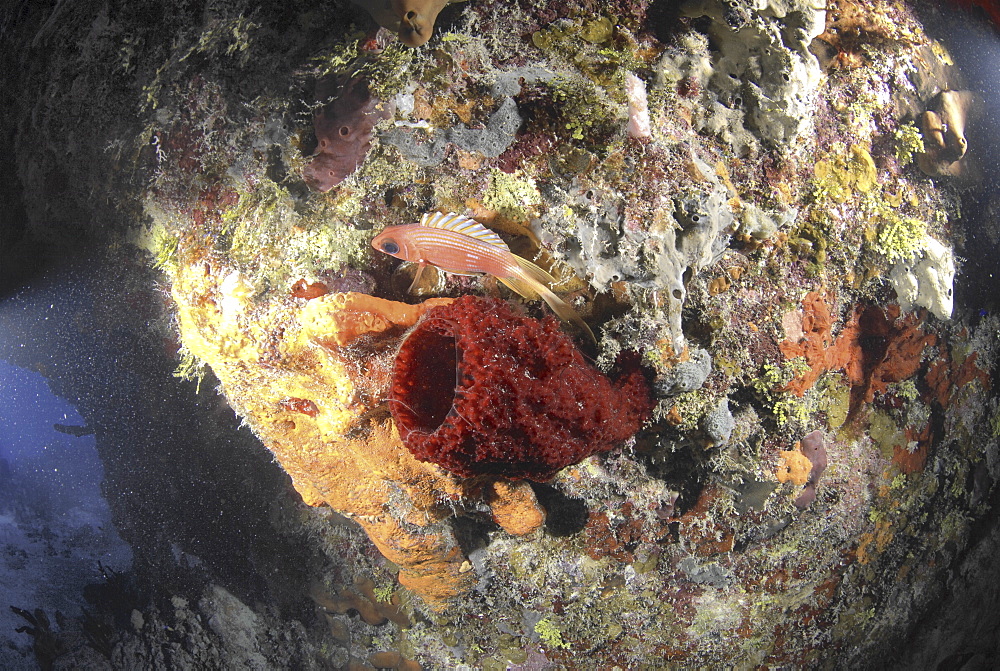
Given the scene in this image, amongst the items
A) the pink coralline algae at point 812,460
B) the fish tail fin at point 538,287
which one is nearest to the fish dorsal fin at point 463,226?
the fish tail fin at point 538,287

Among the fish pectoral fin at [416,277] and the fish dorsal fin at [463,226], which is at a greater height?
the fish dorsal fin at [463,226]

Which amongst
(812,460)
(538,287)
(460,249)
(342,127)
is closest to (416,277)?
(460,249)

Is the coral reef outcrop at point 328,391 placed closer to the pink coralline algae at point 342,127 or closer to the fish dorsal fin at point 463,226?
the fish dorsal fin at point 463,226

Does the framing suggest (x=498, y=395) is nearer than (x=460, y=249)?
Yes

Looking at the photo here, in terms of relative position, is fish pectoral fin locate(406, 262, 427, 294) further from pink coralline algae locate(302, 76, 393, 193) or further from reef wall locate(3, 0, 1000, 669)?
pink coralline algae locate(302, 76, 393, 193)

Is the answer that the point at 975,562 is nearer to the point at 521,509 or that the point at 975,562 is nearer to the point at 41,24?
the point at 521,509

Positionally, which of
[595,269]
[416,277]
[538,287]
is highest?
[595,269]

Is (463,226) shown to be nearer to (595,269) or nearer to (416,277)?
(416,277)
